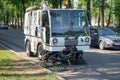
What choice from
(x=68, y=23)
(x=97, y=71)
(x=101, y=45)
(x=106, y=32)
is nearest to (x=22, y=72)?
(x=97, y=71)

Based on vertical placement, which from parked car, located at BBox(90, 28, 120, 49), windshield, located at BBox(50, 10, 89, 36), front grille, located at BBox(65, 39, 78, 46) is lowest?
parked car, located at BBox(90, 28, 120, 49)

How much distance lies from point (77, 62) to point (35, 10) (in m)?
3.58

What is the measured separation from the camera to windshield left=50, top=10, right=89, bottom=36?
1573 centimetres

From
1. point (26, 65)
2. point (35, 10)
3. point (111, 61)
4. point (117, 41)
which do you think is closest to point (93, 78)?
point (26, 65)

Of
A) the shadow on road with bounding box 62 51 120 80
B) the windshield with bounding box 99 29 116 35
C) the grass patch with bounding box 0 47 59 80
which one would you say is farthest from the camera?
the windshield with bounding box 99 29 116 35

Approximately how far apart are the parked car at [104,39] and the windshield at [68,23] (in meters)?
7.97

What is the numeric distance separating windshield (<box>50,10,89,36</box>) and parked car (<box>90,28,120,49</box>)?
26.1 feet

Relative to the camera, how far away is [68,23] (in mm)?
15930

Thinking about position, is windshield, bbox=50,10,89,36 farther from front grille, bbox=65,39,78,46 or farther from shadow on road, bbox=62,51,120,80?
shadow on road, bbox=62,51,120,80

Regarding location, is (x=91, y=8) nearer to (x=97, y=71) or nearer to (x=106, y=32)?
(x=106, y=32)

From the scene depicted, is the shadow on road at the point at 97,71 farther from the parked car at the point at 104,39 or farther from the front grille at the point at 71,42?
the parked car at the point at 104,39

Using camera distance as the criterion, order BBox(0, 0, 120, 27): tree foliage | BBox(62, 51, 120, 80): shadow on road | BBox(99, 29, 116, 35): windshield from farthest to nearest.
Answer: BBox(0, 0, 120, 27): tree foliage → BBox(99, 29, 116, 35): windshield → BBox(62, 51, 120, 80): shadow on road

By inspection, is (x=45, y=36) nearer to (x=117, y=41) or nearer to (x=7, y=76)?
(x=7, y=76)

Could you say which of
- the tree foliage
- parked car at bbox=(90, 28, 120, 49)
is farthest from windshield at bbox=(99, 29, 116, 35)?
the tree foliage
